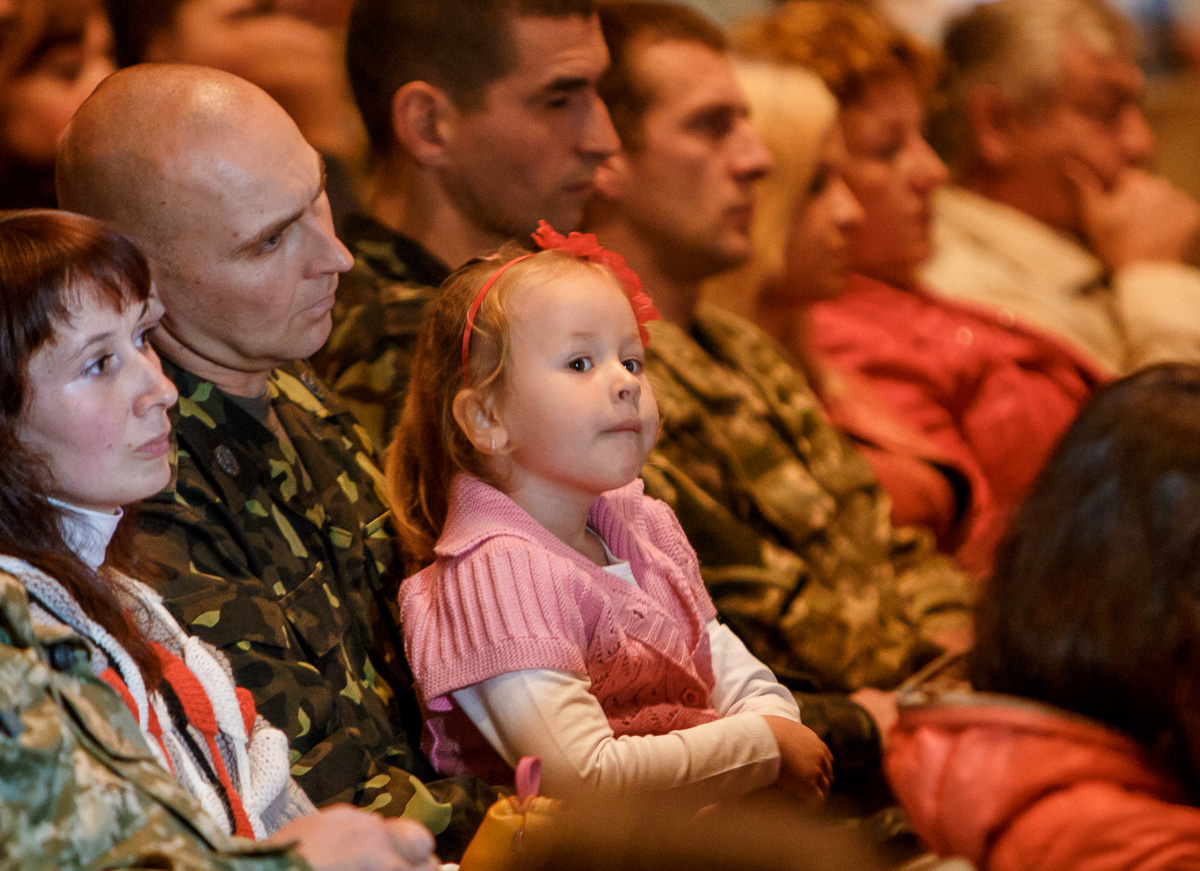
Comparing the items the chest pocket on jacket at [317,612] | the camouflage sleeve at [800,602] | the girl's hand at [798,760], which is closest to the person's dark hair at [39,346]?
the chest pocket on jacket at [317,612]

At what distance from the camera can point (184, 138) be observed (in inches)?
54.9

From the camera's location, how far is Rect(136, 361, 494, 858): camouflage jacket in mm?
1304

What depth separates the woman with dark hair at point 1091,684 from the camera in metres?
1.10

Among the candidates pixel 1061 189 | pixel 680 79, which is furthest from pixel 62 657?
pixel 1061 189

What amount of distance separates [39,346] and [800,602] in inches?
47.5

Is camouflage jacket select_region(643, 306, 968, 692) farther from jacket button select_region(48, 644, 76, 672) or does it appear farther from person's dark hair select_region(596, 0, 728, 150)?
jacket button select_region(48, 644, 76, 672)

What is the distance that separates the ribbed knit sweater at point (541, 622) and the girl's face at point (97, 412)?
352 mm

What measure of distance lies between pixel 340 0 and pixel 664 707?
1565mm

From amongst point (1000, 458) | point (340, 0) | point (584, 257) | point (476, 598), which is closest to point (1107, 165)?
point (1000, 458)

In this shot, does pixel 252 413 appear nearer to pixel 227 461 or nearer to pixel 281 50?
pixel 227 461

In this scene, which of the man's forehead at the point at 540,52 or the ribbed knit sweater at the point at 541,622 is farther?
the man's forehead at the point at 540,52

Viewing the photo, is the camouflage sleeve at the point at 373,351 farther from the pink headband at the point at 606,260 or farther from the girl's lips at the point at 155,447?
→ the girl's lips at the point at 155,447

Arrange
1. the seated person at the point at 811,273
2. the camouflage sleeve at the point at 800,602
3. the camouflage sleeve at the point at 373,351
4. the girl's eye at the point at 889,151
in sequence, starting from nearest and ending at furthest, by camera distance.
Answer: the camouflage sleeve at the point at 373,351, the camouflage sleeve at the point at 800,602, the seated person at the point at 811,273, the girl's eye at the point at 889,151

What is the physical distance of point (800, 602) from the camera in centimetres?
200
